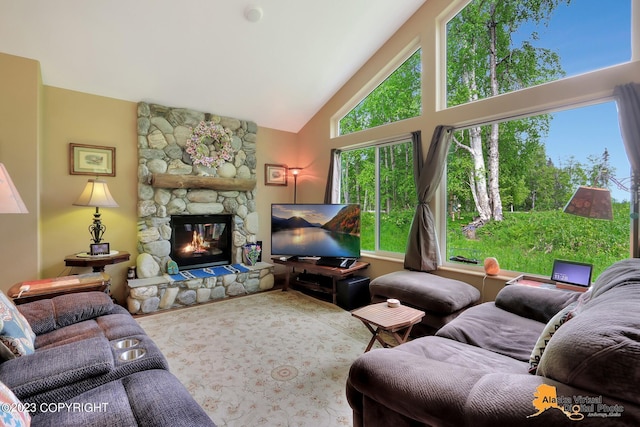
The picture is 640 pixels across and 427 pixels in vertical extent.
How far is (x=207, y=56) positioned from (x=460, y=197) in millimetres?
3289

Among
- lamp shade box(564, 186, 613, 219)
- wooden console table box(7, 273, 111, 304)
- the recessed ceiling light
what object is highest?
the recessed ceiling light

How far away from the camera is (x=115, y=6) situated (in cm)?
259

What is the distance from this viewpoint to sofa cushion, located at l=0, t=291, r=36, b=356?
4.39 ft

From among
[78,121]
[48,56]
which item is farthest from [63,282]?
[48,56]

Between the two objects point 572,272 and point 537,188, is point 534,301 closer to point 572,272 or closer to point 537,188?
point 572,272

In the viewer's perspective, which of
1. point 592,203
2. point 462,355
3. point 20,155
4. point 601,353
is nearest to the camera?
point 601,353

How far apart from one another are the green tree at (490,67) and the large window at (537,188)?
0.04 feet

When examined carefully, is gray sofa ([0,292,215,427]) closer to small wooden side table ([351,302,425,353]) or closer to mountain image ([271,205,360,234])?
small wooden side table ([351,302,425,353])

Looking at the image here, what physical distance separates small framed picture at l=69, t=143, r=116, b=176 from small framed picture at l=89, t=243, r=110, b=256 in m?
0.86

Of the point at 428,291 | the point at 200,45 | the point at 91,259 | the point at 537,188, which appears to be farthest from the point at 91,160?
the point at 537,188

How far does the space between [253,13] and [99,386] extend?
10.6 ft

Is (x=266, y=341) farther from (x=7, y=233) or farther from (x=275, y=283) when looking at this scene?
(x=7, y=233)

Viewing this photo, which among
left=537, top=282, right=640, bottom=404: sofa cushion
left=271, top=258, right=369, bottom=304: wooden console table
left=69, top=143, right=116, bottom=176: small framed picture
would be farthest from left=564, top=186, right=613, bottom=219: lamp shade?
left=69, top=143, right=116, bottom=176: small framed picture

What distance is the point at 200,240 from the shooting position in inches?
166
